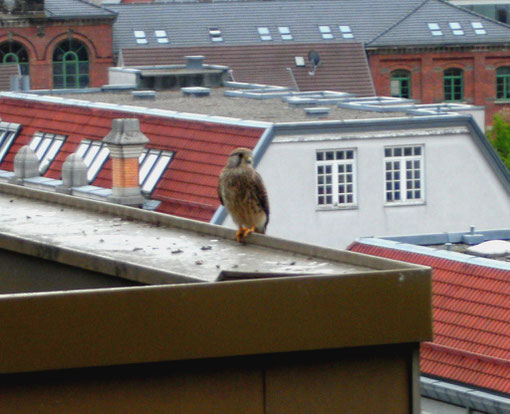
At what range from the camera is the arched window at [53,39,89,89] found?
290 feet

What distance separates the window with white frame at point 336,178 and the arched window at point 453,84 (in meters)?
53.3

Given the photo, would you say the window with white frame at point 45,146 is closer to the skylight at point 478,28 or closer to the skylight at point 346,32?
the skylight at point 346,32

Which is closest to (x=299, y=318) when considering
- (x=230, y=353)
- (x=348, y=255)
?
(x=230, y=353)

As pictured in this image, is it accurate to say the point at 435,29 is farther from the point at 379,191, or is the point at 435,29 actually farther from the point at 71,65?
the point at 379,191

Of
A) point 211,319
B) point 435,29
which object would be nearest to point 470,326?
point 211,319

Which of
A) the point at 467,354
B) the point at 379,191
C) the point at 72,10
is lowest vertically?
the point at 467,354

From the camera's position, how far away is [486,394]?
2342 cm

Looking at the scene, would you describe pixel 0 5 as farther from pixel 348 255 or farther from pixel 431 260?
pixel 348 255

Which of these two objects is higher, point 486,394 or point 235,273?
point 235,273

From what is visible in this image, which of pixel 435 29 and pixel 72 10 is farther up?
pixel 72 10

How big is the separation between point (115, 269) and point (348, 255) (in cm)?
189

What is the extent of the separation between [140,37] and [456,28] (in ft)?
66.5

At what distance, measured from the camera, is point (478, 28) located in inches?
3691

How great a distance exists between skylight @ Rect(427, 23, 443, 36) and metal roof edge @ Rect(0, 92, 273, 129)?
4566 centimetres
